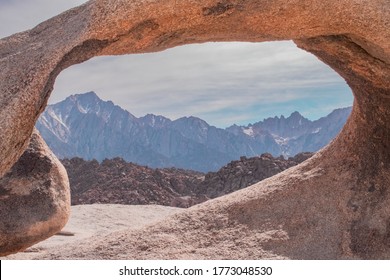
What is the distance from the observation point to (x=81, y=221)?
1792 centimetres

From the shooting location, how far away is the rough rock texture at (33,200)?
843cm

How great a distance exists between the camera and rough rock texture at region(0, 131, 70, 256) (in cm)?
843

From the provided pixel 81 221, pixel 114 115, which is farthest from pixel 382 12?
pixel 114 115

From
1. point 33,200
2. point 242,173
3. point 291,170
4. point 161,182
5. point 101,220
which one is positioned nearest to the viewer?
point 33,200

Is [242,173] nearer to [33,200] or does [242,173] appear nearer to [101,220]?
[101,220]

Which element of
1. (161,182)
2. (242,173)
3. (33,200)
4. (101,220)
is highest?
(33,200)

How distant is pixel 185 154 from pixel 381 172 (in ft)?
527

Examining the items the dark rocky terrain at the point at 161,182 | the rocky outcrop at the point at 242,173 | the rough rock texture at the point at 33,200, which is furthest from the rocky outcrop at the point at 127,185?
the rough rock texture at the point at 33,200

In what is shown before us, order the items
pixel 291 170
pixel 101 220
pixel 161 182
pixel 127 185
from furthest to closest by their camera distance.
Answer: pixel 161 182
pixel 127 185
pixel 101 220
pixel 291 170

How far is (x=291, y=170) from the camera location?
9.00 metres

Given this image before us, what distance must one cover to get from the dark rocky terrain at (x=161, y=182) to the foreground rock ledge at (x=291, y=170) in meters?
20.1

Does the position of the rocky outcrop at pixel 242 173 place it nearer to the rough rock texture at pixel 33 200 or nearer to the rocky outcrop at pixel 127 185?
the rocky outcrop at pixel 127 185

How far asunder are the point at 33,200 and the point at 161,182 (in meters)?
24.8

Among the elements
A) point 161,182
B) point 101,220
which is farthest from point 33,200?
point 161,182
